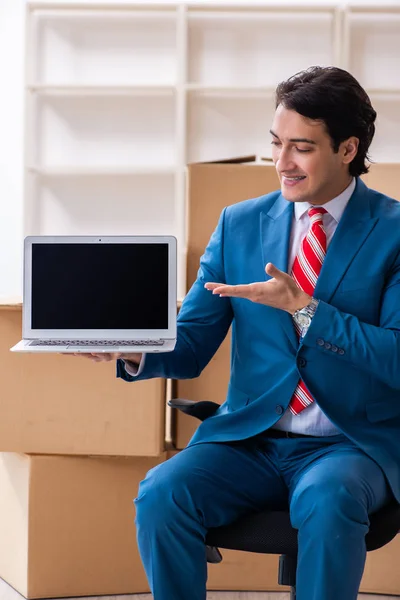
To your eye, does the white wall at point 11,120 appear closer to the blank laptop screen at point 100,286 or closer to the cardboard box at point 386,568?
the cardboard box at point 386,568

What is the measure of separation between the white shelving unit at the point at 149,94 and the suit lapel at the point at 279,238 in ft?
7.56

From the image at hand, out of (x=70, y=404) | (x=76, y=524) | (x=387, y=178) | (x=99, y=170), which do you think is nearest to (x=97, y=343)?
(x=70, y=404)

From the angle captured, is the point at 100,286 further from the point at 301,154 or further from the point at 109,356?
the point at 301,154

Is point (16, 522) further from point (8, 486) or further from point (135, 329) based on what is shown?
point (135, 329)

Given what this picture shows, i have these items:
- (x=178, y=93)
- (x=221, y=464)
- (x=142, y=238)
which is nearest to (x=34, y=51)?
(x=178, y=93)

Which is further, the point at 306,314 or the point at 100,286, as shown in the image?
the point at 100,286

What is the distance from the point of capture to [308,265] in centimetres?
152

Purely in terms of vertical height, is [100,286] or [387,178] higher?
[387,178]

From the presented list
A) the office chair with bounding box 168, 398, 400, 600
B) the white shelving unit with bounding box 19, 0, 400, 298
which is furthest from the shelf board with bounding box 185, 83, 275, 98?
the office chair with bounding box 168, 398, 400, 600

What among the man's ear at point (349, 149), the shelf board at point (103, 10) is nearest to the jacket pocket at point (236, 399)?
the man's ear at point (349, 149)

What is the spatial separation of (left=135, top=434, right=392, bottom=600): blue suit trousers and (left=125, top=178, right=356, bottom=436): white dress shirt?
0.9 inches

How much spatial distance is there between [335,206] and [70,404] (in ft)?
2.85

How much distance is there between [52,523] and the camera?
212 cm

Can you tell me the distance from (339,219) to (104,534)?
1.10 metres
